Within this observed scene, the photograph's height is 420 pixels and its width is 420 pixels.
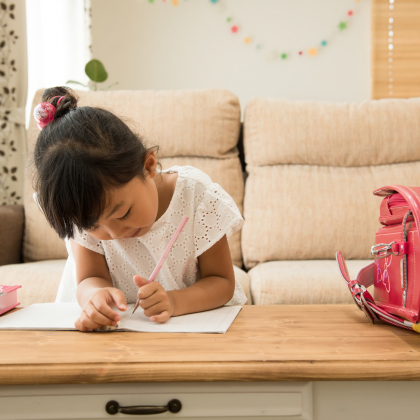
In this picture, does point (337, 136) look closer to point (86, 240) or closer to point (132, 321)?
point (86, 240)

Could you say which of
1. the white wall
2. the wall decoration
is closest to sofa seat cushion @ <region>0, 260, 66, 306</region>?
the white wall

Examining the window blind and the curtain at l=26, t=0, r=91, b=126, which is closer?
the curtain at l=26, t=0, r=91, b=126

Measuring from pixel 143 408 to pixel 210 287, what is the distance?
1.05 ft

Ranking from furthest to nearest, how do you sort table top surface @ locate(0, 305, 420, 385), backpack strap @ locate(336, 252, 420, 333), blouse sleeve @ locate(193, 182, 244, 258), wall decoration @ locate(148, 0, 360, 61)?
1. wall decoration @ locate(148, 0, 360, 61)
2. blouse sleeve @ locate(193, 182, 244, 258)
3. backpack strap @ locate(336, 252, 420, 333)
4. table top surface @ locate(0, 305, 420, 385)

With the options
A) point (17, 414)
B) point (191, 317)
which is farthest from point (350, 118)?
point (17, 414)

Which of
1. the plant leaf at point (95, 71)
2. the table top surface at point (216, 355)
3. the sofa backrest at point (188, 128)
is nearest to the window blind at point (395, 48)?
the sofa backrest at point (188, 128)

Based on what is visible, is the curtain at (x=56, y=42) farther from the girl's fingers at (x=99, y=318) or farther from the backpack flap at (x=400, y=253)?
the backpack flap at (x=400, y=253)

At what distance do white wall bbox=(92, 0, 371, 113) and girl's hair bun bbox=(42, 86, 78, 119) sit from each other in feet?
5.99

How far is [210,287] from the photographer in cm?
78

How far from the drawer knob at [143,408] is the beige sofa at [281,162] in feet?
3.51

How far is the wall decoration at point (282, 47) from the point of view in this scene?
2502 millimetres

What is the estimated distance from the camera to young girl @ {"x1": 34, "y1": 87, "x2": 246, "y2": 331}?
2.07ft

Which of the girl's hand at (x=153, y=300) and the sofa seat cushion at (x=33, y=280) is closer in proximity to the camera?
the girl's hand at (x=153, y=300)

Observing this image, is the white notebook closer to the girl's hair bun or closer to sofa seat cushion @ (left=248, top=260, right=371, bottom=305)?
the girl's hair bun
